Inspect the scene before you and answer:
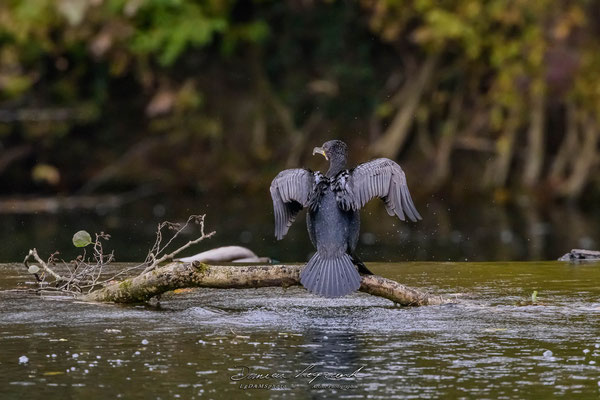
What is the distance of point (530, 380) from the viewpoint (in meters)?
4.23

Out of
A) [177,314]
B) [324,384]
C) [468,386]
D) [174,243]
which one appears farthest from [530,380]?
[174,243]

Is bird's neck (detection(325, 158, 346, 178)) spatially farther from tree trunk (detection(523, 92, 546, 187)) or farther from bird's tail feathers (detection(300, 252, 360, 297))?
tree trunk (detection(523, 92, 546, 187))

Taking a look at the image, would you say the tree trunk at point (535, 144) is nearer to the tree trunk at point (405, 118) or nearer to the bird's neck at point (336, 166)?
the tree trunk at point (405, 118)

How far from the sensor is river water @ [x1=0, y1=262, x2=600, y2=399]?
13.6ft

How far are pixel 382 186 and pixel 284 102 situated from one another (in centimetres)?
1170

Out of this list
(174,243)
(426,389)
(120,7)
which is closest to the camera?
(426,389)

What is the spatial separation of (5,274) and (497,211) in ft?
30.2

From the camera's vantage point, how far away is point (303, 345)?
4.91 metres

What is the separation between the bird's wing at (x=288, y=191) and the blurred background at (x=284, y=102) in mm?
8561

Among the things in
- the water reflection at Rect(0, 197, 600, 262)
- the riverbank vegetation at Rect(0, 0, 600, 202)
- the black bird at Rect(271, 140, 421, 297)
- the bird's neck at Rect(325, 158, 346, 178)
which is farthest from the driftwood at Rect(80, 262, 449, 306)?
the riverbank vegetation at Rect(0, 0, 600, 202)

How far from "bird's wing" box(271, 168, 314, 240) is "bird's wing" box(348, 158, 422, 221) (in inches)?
9.3

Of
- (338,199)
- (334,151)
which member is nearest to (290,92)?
(334,151)

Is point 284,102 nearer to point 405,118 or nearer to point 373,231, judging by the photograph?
point 405,118

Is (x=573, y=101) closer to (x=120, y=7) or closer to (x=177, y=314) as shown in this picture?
(x=120, y=7)
